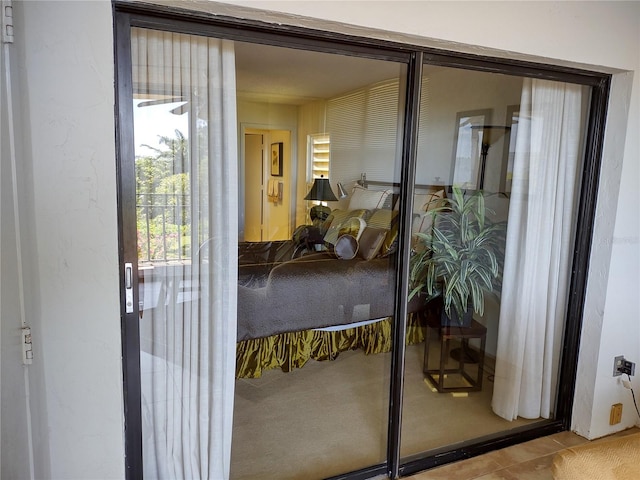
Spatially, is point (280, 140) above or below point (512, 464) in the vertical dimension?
above

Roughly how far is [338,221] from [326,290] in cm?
32

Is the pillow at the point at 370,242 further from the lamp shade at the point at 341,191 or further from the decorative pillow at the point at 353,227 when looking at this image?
the lamp shade at the point at 341,191

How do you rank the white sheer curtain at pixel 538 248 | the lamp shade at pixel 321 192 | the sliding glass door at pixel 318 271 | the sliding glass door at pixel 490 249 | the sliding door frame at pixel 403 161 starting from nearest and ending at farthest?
the sliding door frame at pixel 403 161 < the sliding glass door at pixel 318 271 < the lamp shade at pixel 321 192 < the sliding glass door at pixel 490 249 < the white sheer curtain at pixel 538 248

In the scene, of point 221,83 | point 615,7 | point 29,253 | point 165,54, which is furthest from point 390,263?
point 615,7

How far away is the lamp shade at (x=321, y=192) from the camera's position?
73.8 inches

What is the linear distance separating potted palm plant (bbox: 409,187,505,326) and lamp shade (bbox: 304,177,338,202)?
1.63ft

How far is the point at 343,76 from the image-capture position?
6.10ft

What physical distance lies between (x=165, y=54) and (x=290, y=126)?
0.51 metres

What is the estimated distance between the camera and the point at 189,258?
1673 mm

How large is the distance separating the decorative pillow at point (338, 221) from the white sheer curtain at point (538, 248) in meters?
0.94

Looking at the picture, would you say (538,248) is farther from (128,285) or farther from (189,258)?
(128,285)

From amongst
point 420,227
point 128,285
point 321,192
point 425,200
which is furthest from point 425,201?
point 128,285

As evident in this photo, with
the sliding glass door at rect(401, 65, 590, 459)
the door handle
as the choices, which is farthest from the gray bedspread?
the door handle

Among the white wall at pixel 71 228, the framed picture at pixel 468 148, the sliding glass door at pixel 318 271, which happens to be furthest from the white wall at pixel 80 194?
the framed picture at pixel 468 148
